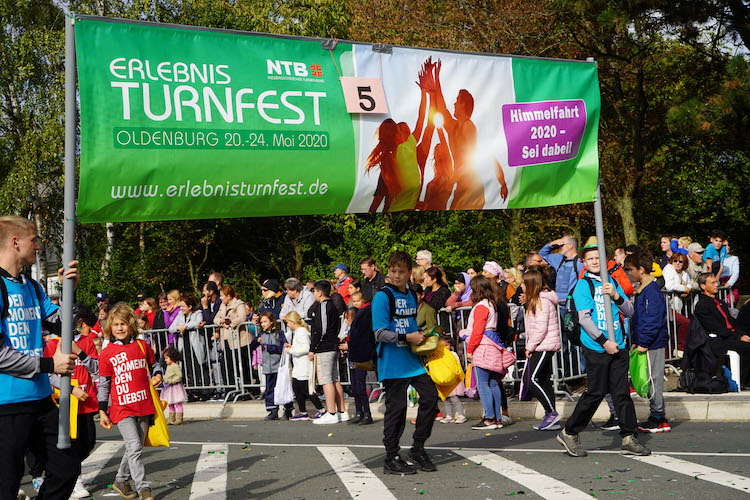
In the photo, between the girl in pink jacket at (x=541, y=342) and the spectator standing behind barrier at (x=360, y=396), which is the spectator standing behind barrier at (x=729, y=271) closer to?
the girl in pink jacket at (x=541, y=342)

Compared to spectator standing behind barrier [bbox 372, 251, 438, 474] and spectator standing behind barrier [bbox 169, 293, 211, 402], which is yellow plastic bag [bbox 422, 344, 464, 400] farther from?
spectator standing behind barrier [bbox 169, 293, 211, 402]

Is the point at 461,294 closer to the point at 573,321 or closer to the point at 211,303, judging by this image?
the point at 211,303

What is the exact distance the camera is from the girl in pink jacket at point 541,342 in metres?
10.7

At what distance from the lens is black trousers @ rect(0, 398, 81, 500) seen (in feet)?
17.5

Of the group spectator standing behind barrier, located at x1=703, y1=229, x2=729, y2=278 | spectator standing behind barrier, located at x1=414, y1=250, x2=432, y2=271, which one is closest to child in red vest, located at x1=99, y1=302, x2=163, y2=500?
spectator standing behind barrier, located at x1=414, y1=250, x2=432, y2=271

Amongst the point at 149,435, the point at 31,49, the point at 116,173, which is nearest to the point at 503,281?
the point at 149,435

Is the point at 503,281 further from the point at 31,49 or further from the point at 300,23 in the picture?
the point at 31,49

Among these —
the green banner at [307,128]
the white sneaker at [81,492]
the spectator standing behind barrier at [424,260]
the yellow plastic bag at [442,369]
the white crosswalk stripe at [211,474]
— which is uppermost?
the green banner at [307,128]

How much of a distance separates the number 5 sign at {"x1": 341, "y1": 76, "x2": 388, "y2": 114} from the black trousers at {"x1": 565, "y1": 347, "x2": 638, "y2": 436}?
3.11 m

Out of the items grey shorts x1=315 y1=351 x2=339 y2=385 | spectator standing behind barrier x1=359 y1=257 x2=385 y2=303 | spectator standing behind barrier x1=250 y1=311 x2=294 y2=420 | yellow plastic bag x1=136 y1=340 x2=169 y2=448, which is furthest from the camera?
spectator standing behind barrier x1=359 y1=257 x2=385 y2=303

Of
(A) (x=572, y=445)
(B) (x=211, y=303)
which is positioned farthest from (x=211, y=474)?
(B) (x=211, y=303)

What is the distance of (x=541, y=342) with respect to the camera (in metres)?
10.8

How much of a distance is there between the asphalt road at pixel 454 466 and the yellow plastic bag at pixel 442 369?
0.76m

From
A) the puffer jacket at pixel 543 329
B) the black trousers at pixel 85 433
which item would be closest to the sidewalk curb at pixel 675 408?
the puffer jacket at pixel 543 329
